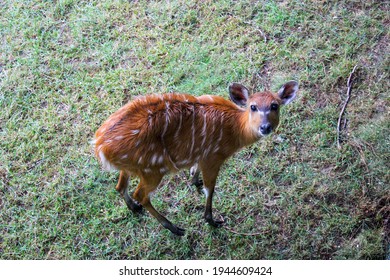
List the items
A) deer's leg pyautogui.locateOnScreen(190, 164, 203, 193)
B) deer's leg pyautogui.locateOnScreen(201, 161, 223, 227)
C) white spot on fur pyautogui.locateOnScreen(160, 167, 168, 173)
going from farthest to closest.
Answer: deer's leg pyautogui.locateOnScreen(190, 164, 203, 193), deer's leg pyautogui.locateOnScreen(201, 161, 223, 227), white spot on fur pyautogui.locateOnScreen(160, 167, 168, 173)

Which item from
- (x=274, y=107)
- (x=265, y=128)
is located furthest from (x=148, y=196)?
(x=274, y=107)

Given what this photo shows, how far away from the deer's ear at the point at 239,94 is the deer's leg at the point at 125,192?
3.64 feet

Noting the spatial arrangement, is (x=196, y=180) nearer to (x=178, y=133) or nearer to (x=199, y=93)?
(x=178, y=133)

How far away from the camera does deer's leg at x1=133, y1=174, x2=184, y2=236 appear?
12.9 feet

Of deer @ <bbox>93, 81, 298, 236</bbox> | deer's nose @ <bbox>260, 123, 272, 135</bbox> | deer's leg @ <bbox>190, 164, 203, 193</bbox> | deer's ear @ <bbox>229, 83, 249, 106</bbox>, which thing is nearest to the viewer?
deer @ <bbox>93, 81, 298, 236</bbox>

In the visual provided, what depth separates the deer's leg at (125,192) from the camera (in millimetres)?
4234

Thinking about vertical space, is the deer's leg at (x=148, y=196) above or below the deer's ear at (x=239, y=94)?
below

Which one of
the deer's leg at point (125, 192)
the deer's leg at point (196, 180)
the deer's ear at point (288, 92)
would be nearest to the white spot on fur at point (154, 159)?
the deer's leg at point (125, 192)

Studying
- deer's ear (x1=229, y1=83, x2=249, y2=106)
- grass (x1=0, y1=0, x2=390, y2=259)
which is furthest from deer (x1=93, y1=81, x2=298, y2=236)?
grass (x1=0, y1=0, x2=390, y2=259)

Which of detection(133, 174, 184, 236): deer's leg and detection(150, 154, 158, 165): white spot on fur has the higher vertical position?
detection(150, 154, 158, 165): white spot on fur

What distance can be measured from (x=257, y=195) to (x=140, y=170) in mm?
1255

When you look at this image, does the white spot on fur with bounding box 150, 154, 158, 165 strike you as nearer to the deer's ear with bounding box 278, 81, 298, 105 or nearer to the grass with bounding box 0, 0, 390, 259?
the grass with bounding box 0, 0, 390, 259

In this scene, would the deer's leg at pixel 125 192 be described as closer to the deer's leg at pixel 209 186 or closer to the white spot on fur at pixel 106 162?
the white spot on fur at pixel 106 162

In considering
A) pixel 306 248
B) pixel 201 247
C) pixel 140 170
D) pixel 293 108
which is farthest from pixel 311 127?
pixel 140 170
